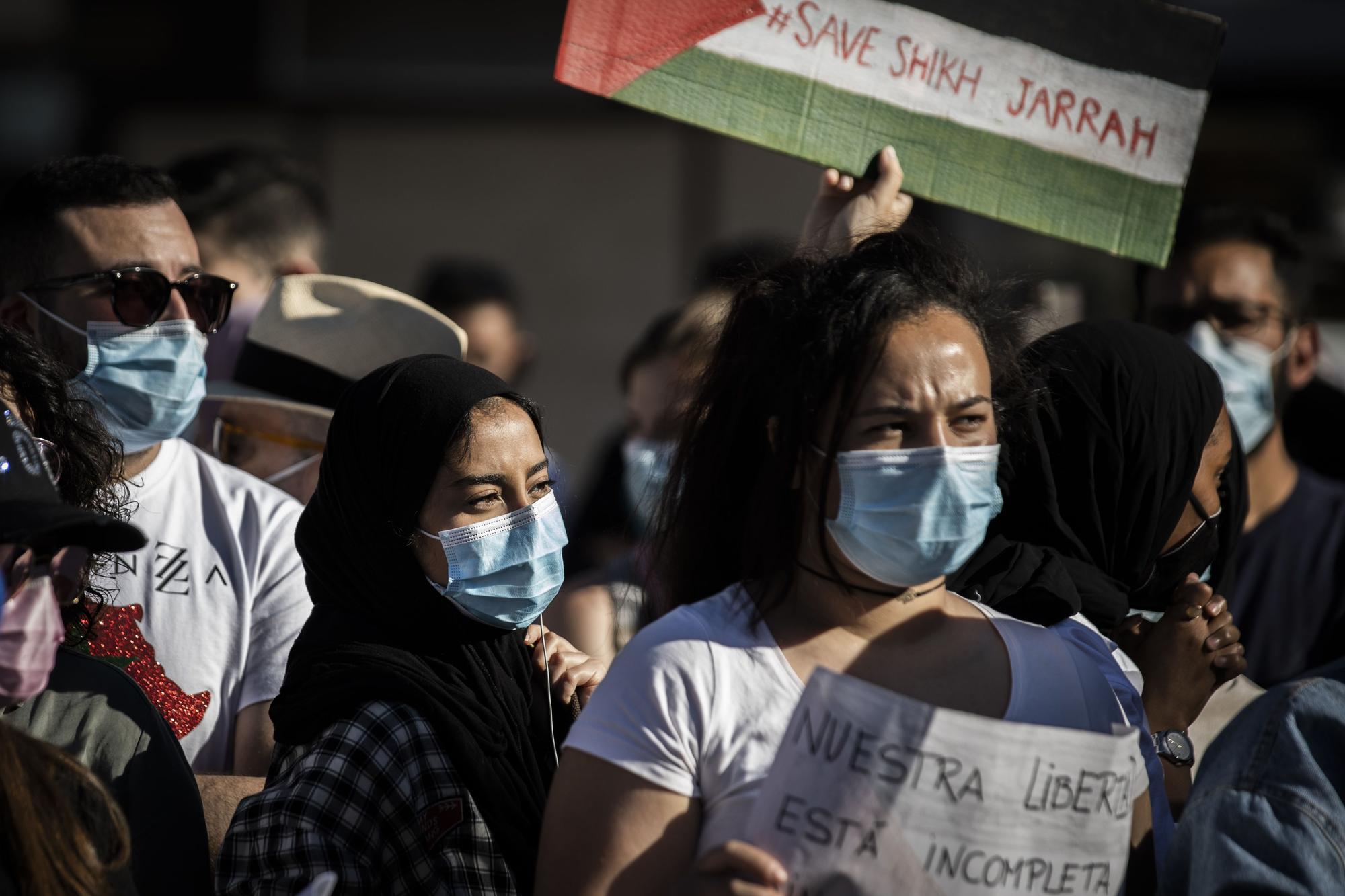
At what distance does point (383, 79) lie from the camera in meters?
9.62

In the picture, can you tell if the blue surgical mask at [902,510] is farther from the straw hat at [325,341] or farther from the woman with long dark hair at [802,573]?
the straw hat at [325,341]

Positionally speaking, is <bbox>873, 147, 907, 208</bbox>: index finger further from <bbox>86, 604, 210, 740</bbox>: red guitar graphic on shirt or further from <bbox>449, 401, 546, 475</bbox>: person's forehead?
<bbox>86, 604, 210, 740</bbox>: red guitar graphic on shirt

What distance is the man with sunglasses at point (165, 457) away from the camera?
9.38ft

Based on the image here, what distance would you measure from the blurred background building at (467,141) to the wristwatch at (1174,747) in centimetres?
718

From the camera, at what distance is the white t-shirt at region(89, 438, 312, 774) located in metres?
2.84

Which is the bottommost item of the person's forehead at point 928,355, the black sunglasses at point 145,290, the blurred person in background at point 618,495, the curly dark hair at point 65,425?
the blurred person in background at point 618,495

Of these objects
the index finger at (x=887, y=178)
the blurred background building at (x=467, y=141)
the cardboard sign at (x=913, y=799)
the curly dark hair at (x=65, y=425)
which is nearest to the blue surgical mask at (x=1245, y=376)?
the index finger at (x=887, y=178)

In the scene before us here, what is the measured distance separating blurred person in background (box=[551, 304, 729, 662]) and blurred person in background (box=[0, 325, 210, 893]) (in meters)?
1.13

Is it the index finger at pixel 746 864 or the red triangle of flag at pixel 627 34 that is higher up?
the red triangle of flag at pixel 627 34

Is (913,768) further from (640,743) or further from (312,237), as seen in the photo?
(312,237)

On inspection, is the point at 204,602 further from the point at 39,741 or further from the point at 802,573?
the point at 802,573

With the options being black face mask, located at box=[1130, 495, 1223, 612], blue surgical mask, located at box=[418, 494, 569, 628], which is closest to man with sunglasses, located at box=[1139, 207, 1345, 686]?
black face mask, located at box=[1130, 495, 1223, 612]

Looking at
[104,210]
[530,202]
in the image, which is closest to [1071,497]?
[104,210]

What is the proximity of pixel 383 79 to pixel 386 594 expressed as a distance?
25.2ft
